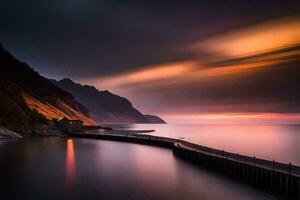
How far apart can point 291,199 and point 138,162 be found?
4512cm

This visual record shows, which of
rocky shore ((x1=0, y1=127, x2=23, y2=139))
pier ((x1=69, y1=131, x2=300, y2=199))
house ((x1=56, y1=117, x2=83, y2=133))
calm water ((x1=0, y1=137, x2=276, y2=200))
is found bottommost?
calm water ((x1=0, y1=137, x2=276, y2=200))

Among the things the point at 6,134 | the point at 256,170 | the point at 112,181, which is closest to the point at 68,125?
the point at 6,134

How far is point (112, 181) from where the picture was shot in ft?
184

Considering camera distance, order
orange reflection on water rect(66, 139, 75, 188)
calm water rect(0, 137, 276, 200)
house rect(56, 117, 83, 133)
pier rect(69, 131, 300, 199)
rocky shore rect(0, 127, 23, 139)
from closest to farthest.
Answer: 1. pier rect(69, 131, 300, 199)
2. calm water rect(0, 137, 276, 200)
3. orange reflection on water rect(66, 139, 75, 188)
4. rocky shore rect(0, 127, 23, 139)
5. house rect(56, 117, 83, 133)

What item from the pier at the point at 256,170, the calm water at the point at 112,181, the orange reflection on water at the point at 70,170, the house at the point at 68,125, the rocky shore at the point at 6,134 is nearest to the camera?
the pier at the point at 256,170

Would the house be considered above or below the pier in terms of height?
above

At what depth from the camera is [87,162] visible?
81.2 m

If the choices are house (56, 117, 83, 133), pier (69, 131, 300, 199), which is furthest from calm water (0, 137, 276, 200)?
house (56, 117, 83, 133)

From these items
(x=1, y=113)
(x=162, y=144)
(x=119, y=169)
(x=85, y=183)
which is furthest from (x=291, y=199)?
(x=1, y=113)

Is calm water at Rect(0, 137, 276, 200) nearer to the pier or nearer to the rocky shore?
the pier

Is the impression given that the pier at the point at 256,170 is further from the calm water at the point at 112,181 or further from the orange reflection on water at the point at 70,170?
Answer: the orange reflection on water at the point at 70,170

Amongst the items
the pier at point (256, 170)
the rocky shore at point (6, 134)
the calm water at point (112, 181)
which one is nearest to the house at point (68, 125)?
the rocky shore at point (6, 134)

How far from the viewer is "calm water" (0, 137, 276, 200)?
45531mm

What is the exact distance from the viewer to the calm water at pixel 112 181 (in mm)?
45531
